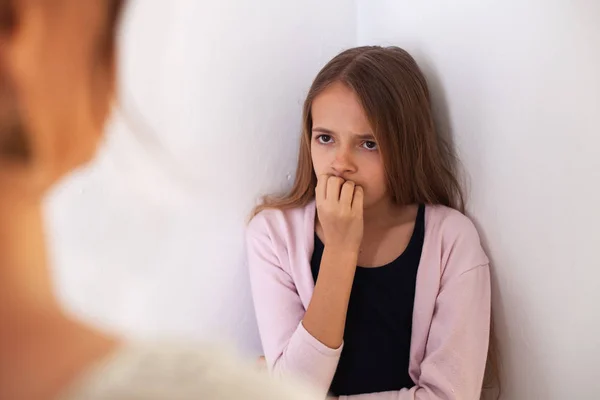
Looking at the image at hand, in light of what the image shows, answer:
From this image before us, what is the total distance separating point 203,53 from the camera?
0.73 meters

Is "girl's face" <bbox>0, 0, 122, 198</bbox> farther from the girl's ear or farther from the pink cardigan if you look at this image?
the pink cardigan

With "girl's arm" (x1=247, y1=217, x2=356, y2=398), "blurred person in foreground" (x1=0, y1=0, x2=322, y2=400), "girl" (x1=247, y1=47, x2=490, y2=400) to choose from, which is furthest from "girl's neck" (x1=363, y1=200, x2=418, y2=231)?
"blurred person in foreground" (x1=0, y1=0, x2=322, y2=400)

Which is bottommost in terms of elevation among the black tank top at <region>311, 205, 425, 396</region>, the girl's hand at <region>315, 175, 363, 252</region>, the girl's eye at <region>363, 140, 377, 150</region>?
the black tank top at <region>311, 205, 425, 396</region>

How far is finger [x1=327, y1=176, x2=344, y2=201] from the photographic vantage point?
845 millimetres

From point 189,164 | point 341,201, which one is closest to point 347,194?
point 341,201

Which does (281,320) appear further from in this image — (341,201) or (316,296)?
(341,201)

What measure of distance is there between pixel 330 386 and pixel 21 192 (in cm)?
54

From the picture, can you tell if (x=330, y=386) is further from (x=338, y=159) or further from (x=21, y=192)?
(x=21, y=192)

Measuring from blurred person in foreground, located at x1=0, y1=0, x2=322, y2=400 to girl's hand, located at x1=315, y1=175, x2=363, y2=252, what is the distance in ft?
1.12

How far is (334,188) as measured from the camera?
33.3 inches

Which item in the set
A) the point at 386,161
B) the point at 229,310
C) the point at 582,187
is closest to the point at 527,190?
the point at 582,187

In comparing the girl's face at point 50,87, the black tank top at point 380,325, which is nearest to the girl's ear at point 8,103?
the girl's face at point 50,87

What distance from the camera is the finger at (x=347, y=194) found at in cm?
84

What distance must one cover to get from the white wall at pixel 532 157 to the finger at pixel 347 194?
18 centimetres
